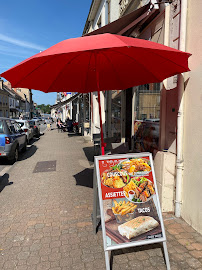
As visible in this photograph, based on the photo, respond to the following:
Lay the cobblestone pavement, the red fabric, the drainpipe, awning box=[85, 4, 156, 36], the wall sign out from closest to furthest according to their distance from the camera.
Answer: the red fabric
the wall sign
the cobblestone pavement
the drainpipe
awning box=[85, 4, 156, 36]

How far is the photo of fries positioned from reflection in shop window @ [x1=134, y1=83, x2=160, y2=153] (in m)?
2.17

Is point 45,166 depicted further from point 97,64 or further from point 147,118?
point 97,64

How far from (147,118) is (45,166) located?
13.2 feet

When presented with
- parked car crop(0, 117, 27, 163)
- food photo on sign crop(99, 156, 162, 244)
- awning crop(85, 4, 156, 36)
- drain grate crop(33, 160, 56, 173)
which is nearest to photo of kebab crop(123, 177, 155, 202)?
food photo on sign crop(99, 156, 162, 244)

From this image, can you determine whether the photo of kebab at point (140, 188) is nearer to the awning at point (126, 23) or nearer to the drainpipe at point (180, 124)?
the drainpipe at point (180, 124)

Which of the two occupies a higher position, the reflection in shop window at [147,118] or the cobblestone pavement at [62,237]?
the reflection in shop window at [147,118]

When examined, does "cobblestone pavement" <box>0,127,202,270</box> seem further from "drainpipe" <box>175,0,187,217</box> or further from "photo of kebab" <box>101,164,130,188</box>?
"photo of kebab" <box>101,164,130,188</box>

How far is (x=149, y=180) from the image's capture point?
282 centimetres

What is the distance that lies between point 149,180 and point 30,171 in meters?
5.07

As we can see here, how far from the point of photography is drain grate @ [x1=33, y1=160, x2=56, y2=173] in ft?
23.0

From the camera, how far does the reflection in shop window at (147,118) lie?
479cm

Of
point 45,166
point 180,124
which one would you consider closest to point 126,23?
point 180,124

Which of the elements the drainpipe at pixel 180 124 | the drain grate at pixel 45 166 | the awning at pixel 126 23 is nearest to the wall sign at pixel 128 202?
the drainpipe at pixel 180 124

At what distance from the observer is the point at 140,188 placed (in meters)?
2.77
